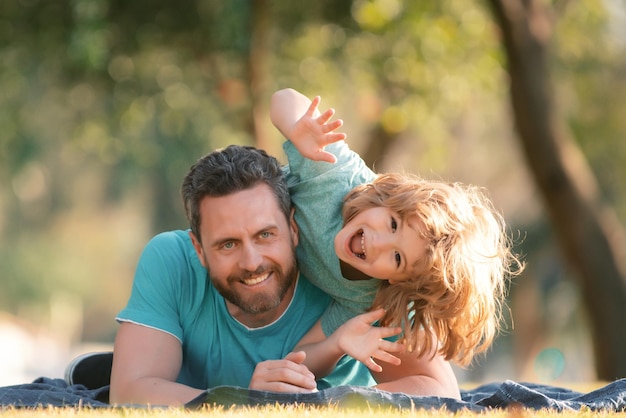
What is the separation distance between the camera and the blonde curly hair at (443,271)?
3973 mm

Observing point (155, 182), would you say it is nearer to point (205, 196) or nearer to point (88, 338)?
point (88, 338)

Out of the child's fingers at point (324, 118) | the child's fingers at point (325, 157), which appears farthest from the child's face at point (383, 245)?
the child's fingers at point (324, 118)

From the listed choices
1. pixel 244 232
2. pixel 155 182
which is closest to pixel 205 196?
pixel 244 232

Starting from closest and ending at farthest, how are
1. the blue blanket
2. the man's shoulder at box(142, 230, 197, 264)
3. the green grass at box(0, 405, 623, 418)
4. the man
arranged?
the green grass at box(0, 405, 623, 418)
the blue blanket
the man
the man's shoulder at box(142, 230, 197, 264)

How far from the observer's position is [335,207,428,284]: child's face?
3.94 metres

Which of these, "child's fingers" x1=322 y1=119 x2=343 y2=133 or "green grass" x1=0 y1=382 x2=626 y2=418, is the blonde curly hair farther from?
"green grass" x1=0 y1=382 x2=626 y2=418

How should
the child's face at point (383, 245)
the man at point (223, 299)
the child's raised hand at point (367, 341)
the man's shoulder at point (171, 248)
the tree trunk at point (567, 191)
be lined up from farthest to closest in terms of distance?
1. the tree trunk at point (567, 191)
2. the man's shoulder at point (171, 248)
3. the man at point (223, 299)
4. the child's face at point (383, 245)
5. the child's raised hand at point (367, 341)

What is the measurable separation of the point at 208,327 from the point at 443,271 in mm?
1137

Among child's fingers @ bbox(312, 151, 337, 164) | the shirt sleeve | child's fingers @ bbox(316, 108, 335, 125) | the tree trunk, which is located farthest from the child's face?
the tree trunk

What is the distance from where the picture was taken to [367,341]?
385 centimetres

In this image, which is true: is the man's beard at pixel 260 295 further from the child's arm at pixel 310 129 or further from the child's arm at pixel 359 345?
the child's arm at pixel 310 129

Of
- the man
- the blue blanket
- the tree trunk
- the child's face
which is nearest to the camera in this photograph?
the blue blanket

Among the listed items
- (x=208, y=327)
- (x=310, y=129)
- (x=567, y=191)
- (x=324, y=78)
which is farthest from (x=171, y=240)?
(x=324, y=78)

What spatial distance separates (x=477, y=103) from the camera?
47.6ft
